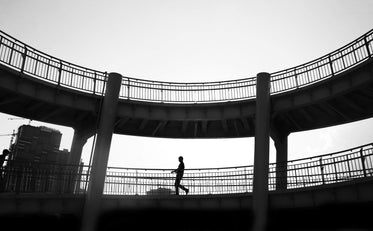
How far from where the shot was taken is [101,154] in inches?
754

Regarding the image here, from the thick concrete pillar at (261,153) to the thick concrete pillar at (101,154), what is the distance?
7859 mm

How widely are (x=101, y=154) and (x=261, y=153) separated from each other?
8.59m

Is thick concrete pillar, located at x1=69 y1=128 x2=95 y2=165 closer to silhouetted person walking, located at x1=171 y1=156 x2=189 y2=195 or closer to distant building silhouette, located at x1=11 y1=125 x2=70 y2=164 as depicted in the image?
silhouetted person walking, located at x1=171 y1=156 x2=189 y2=195

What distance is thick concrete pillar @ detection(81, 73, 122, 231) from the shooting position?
17375 millimetres

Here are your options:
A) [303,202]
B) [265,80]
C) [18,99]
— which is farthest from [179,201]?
[18,99]

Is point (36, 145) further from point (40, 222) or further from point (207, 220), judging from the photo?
point (207, 220)

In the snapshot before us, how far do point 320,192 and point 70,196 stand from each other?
11.1 m

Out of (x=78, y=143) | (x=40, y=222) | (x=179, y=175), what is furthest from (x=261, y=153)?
(x=40, y=222)

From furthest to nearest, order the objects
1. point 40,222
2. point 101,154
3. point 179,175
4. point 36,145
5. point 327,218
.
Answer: point 36,145 < point 101,154 < point 179,175 < point 40,222 < point 327,218

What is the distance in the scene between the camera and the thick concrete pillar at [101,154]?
17.4 m

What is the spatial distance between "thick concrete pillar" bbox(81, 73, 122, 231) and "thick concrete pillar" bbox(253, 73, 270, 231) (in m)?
7.86

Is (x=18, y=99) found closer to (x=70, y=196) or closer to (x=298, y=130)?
(x=70, y=196)

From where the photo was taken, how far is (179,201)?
18.3m

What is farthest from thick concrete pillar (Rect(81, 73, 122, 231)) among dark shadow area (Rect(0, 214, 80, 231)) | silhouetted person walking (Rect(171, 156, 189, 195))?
silhouetted person walking (Rect(171, 156, 189, 195))
